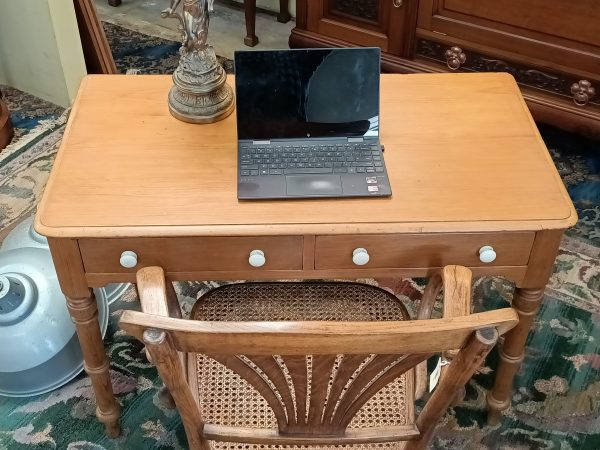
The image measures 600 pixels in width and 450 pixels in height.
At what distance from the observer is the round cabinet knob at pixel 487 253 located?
1175mm

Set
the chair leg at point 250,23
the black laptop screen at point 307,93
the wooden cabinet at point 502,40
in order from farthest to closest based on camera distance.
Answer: the chair leg at point 250,23 < the wooden cabinet at point 502,40 < the black laptop screen at point 307,93

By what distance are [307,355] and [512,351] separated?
717 mm

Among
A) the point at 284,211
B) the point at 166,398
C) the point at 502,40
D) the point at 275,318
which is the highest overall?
the point at 284,211

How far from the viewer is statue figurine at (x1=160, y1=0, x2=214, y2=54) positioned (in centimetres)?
123

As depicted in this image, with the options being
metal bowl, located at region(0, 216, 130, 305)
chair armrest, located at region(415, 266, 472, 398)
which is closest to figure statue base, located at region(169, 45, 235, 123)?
chair armrest, located at region(415, 266, 472, 398)

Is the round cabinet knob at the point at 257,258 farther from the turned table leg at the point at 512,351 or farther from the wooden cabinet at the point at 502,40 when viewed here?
the wooden cabinet at the point at 502,40

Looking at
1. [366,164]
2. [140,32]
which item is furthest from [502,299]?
[140,32]

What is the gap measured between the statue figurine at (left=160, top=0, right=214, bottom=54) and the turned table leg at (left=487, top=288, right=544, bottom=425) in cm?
75

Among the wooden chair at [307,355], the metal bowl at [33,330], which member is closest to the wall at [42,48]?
the metal bowl at [33,330]

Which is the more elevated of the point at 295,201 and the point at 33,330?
the point at 295,201

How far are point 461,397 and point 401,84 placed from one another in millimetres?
733

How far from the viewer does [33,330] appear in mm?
1580

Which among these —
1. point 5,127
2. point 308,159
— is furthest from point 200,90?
point 5,127

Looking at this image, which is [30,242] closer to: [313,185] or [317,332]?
[313,185]
